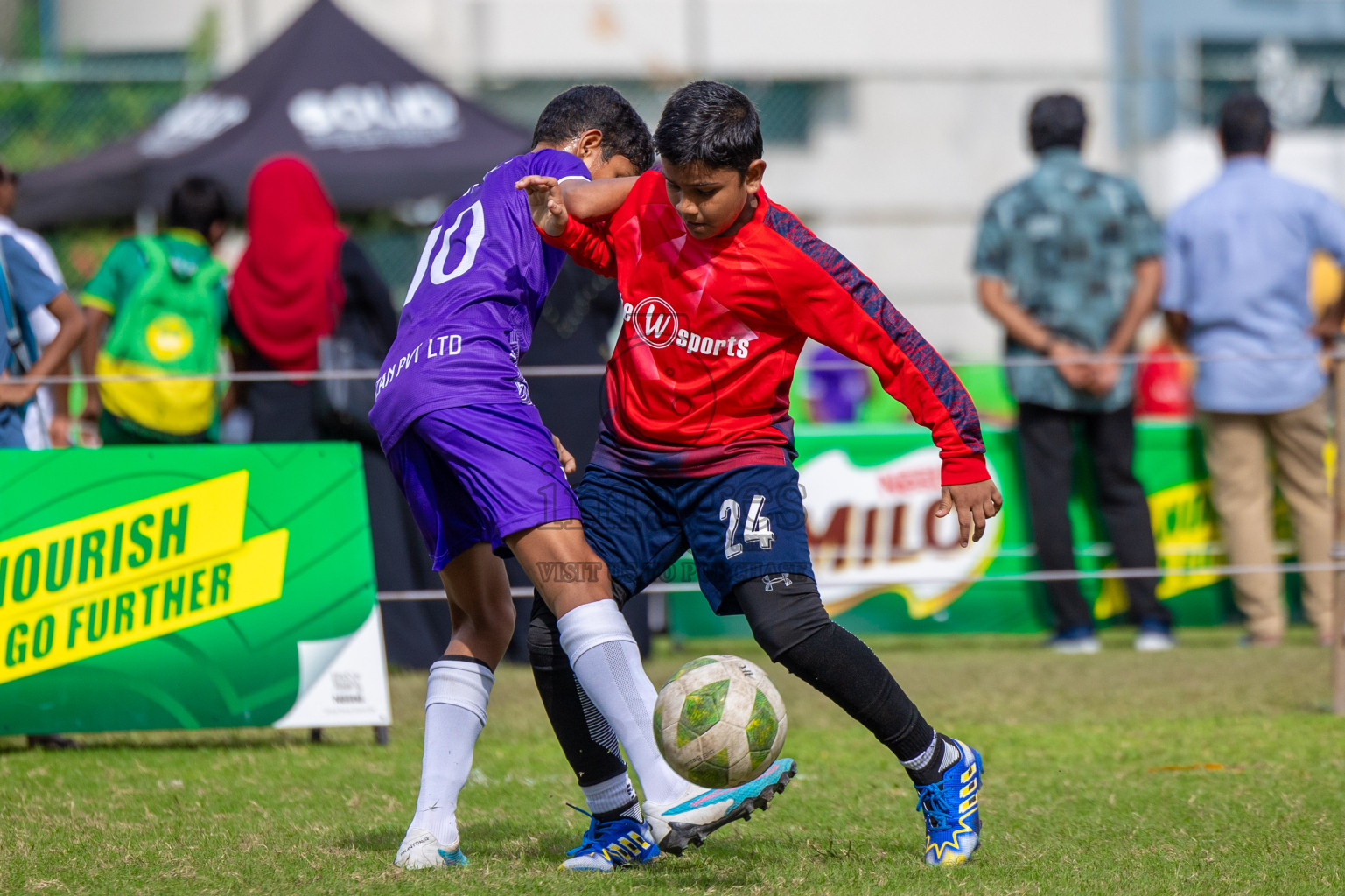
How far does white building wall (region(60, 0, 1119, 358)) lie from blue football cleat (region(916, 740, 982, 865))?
44.5ft

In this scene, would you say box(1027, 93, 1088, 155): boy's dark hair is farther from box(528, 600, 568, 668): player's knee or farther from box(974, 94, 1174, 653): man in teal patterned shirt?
box(528, 600, 568, 668): player's knee

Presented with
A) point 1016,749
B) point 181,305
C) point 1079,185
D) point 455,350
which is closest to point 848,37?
point 1079,185

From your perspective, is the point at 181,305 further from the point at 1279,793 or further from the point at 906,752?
Answer: the point at 1279,793

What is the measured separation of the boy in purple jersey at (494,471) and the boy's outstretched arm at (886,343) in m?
0.60

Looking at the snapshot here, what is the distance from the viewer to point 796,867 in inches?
136

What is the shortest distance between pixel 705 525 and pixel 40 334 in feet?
13.0

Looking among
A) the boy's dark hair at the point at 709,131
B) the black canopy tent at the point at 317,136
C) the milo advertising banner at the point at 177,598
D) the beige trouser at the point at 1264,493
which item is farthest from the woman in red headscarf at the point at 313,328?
the beige trouser at the point at 1264,493

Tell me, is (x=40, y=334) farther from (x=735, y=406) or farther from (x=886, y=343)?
(x=886, y=343)

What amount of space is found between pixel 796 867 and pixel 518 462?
3.71 ft

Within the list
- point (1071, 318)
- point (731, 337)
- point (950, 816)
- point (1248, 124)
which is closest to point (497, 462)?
point (731, 337)

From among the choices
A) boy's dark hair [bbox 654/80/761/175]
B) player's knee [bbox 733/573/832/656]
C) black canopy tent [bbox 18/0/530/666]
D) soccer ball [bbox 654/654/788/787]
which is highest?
black canopy tent [bbox 18/0/530/666]

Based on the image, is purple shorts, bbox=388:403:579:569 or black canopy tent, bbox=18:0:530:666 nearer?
purple shorts, bbox=388:403:579:569

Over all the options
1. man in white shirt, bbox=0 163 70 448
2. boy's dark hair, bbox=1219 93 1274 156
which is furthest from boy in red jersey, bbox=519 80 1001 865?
boy's dark hair, bbox=1219 93 1274 156

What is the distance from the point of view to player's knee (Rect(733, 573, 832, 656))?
336 centimetres
